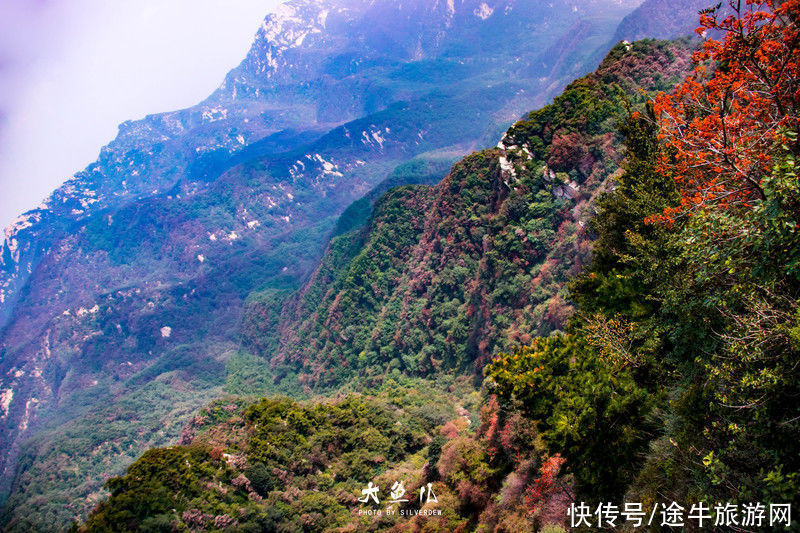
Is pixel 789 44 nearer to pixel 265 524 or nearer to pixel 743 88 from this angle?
pixel 743 88

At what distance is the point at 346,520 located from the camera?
30125 mm

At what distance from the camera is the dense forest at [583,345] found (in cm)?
951

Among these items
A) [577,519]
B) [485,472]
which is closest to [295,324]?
[485,472]

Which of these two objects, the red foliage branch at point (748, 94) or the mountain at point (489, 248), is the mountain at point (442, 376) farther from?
the red foliage branch at point (748, 94)

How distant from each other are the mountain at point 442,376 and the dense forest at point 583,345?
0.75ft

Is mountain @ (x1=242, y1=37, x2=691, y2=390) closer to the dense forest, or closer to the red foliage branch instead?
the dense forest

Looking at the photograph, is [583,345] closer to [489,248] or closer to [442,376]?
[489,248]

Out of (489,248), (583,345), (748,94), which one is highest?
(748,94)

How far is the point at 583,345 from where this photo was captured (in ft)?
62.1

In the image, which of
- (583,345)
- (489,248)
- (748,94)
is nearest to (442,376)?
(489,248)

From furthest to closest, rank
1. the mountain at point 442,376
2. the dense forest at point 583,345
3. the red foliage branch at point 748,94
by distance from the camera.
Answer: the mountain at point 442,376 → the red foliage branch at point 748,94 → the dense forest at point 583,345

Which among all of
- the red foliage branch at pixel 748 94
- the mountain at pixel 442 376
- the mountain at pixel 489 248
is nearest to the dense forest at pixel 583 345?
the red foliage branch at pixel 748 94

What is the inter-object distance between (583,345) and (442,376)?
1628 inches

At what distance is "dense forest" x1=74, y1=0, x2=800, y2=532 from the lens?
9508mm
